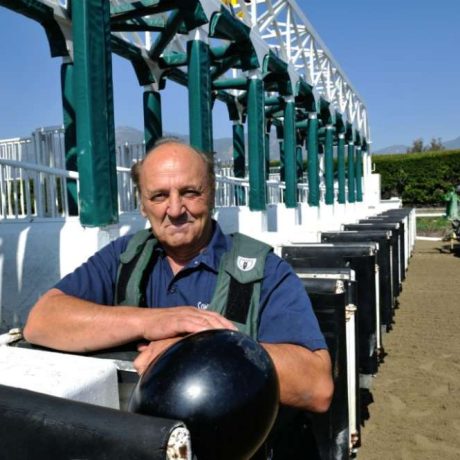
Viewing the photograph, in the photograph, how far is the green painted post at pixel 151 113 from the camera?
9.19 meters

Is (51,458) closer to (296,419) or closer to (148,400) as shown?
(148,400)

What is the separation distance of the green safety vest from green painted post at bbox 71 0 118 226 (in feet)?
7.70

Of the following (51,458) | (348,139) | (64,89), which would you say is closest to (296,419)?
(51,458)

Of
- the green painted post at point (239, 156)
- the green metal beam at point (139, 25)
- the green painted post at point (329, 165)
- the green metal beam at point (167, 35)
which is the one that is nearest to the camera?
the green metal beam at point (167, 35)

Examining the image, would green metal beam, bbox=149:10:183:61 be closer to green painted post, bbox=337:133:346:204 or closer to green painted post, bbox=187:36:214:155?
green painted post, bbox=187:36:214:155

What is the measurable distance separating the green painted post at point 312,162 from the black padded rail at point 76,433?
38.4 feet

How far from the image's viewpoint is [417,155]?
32844mm

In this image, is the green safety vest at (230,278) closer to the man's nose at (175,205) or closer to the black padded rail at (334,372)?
the man's nose at (175,205)

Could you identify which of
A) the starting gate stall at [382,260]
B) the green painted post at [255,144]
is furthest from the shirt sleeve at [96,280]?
the green painted post at [255,144]

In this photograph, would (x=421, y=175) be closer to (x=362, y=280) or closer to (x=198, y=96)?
(x=198, y=96)

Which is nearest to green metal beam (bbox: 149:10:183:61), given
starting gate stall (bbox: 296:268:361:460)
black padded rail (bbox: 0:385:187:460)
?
starting gate stall (bbox: 296:268:361:460)

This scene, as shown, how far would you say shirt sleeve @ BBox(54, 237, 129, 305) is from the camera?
208cm

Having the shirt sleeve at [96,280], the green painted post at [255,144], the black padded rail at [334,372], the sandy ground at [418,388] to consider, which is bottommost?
the sandy ground at [418,388]

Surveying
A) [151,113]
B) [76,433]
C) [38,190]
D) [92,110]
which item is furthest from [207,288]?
[151,113]
